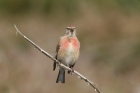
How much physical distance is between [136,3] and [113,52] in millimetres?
2729

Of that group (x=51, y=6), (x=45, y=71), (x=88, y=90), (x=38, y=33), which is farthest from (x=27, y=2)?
(x=88, y=90)

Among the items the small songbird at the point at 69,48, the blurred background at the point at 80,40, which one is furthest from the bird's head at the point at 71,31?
the blurred background at the point at 80,40

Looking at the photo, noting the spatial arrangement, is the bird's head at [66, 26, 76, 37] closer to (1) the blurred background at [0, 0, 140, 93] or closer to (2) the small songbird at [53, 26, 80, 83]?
(2) the small songbird at [53, 26, 80, 83]

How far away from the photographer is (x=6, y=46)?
12.6 m

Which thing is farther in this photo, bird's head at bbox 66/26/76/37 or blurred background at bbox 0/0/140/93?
blurred background at bbox 0/0/140/93

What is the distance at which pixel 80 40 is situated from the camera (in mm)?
12727

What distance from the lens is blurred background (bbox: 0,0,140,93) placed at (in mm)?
10953

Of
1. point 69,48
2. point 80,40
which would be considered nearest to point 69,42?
point 69,48

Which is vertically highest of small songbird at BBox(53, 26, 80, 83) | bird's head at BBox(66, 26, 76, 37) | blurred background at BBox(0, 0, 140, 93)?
bird's head at BBox(66, 26, 76, 37)

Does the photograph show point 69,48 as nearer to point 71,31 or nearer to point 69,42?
point 69,42

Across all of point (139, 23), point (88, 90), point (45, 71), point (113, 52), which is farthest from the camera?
point (139, 23)

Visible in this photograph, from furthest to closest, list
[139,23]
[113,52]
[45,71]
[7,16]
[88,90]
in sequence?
[7,16], [139,23], [113,52], [45,71], [88,90]

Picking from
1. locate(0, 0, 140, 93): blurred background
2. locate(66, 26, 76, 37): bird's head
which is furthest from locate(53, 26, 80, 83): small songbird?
locate(0, 0, 140, 93): blurred background

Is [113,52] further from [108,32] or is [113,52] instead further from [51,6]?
[51,6]
